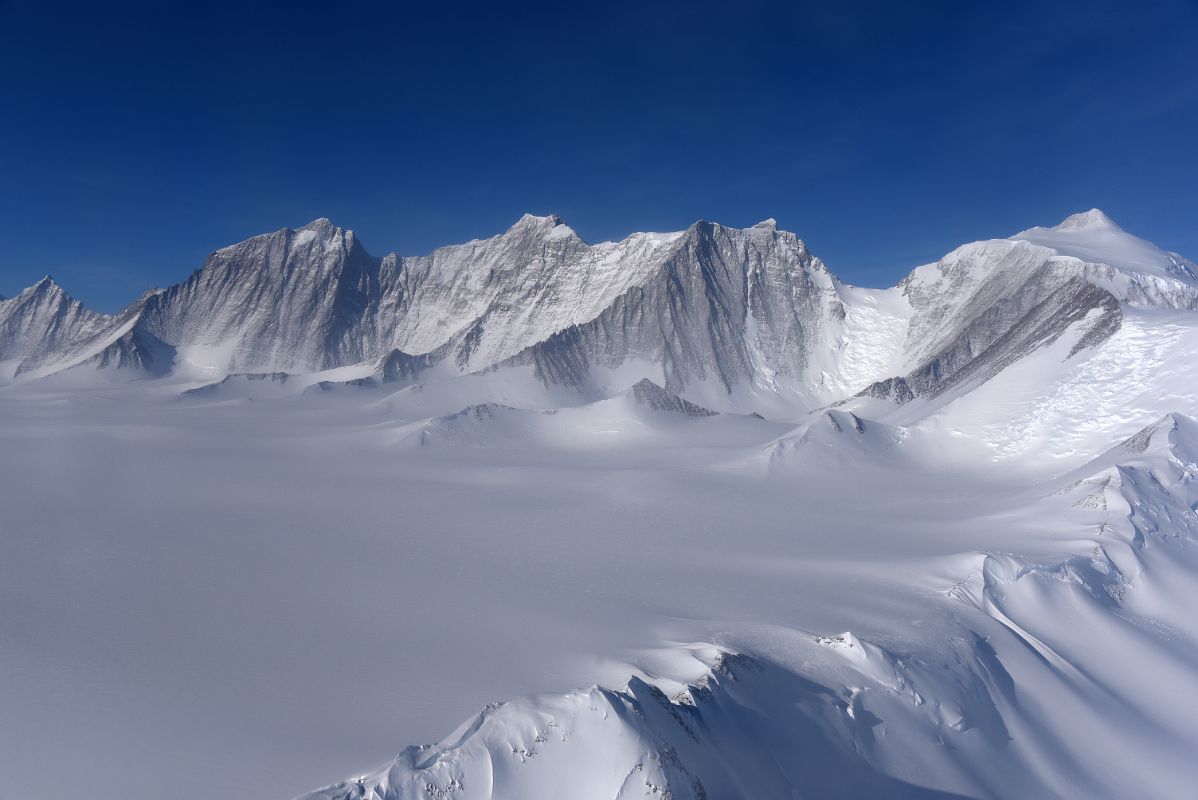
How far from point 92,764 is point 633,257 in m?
148

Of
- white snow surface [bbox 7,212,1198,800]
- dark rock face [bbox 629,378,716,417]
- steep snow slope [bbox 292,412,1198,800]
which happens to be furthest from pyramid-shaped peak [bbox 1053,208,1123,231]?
steep snow slope [bbox 292,412,1198,800]

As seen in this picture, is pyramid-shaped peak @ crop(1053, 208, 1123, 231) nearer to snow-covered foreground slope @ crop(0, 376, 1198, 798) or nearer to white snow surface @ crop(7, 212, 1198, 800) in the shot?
white snow surface @ crop(7, 212, 1198, 800)

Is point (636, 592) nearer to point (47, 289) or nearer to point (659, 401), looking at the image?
point (659, 401)

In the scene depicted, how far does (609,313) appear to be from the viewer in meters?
139

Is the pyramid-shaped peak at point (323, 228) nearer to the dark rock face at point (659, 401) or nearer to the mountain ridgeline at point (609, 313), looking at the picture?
the mountain ridgeline at point (609, 313)

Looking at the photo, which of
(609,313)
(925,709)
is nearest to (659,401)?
(609,313)

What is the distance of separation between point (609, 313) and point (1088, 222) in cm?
8489

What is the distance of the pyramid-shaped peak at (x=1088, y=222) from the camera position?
130075 mm

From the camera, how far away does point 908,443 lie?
236 feet

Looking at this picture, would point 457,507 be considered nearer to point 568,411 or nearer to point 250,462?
point 250,462

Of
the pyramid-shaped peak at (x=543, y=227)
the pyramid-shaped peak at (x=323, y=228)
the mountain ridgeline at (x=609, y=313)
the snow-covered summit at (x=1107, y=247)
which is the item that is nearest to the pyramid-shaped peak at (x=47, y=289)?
the mountain ridgeline at (x=609, y=313)

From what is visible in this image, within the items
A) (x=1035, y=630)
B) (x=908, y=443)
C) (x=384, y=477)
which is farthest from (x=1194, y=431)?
(x=384, y=477)

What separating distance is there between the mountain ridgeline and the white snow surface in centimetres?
1474

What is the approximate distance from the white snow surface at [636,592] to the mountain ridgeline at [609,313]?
1474cm
